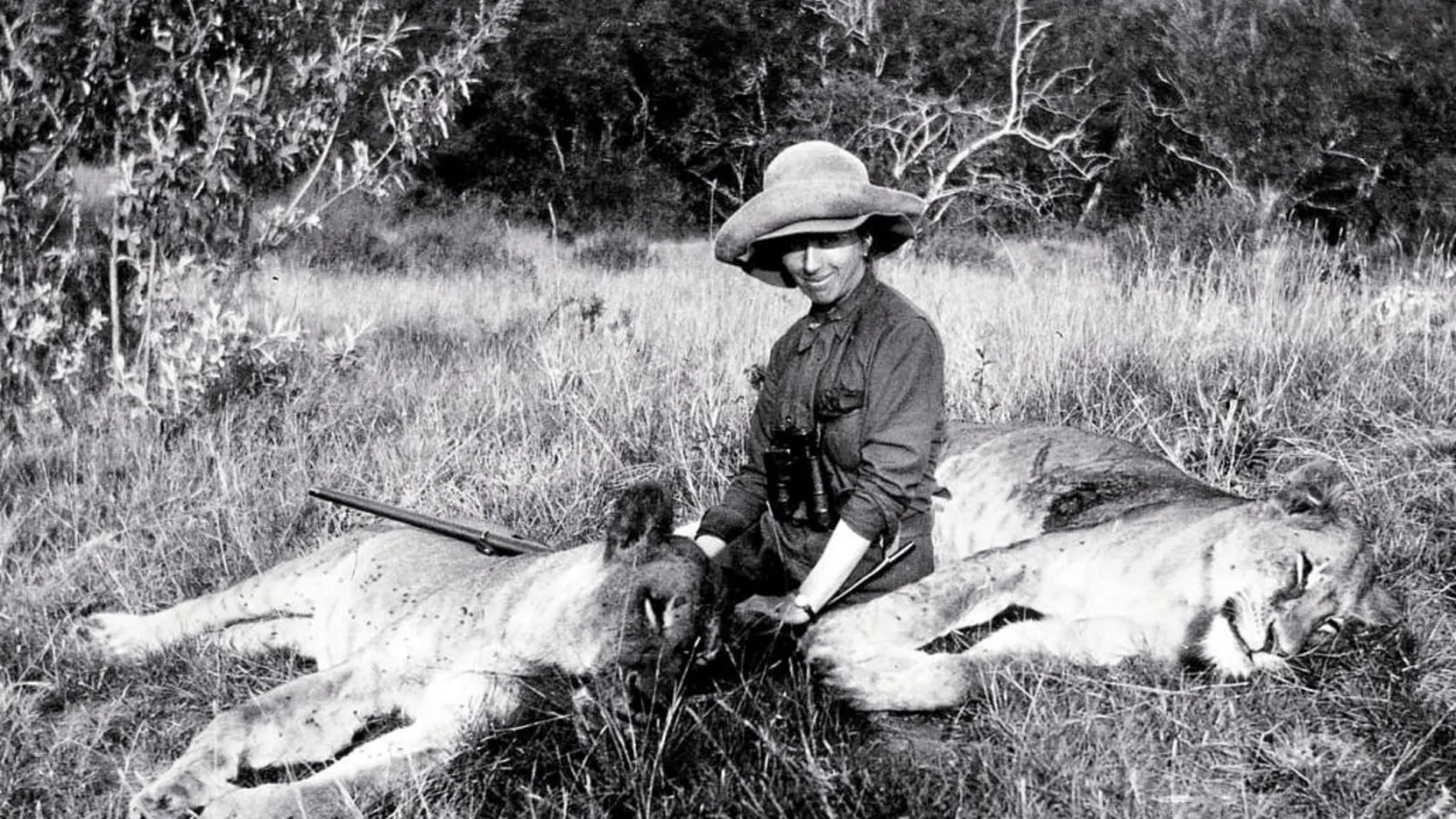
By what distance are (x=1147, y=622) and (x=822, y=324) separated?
4.04ft

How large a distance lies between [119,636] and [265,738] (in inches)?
51.5

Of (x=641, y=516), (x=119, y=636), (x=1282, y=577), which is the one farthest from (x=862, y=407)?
(x=119, y=636)

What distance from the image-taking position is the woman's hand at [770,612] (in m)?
3.25

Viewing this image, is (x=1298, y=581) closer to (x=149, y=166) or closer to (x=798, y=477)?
(x=798, y=477)

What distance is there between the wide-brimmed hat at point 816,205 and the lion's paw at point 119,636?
7.22ft

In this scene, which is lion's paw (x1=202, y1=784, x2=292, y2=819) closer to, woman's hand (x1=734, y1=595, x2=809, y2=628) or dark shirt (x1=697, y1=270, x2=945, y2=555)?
woman's hand (x1=734, y1=595, x2=809, y2=628)

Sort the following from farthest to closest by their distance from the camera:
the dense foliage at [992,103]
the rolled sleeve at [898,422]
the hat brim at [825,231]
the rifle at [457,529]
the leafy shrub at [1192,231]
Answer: the dense foliage at [992,103], the leafy shrub at [1192,231], the rifle at [457,529], the hat brim at [825,231], the rolled sleeve at [898,422]

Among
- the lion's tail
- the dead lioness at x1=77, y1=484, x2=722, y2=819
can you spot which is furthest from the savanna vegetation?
the lion's tail

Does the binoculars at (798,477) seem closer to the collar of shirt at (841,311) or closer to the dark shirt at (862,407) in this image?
the dark shirt at (862,407)

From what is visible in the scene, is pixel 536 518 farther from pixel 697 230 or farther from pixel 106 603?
pixel 697 230

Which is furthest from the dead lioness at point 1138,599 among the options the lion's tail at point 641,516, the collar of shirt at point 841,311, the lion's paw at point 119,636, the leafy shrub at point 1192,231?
the leafy shrub at point 1192,231

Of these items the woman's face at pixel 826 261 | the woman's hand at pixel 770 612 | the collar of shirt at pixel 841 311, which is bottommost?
the woman's hand at pixel 770 612

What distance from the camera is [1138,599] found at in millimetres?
3238

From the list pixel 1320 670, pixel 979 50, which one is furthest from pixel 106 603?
pixel 979 50
